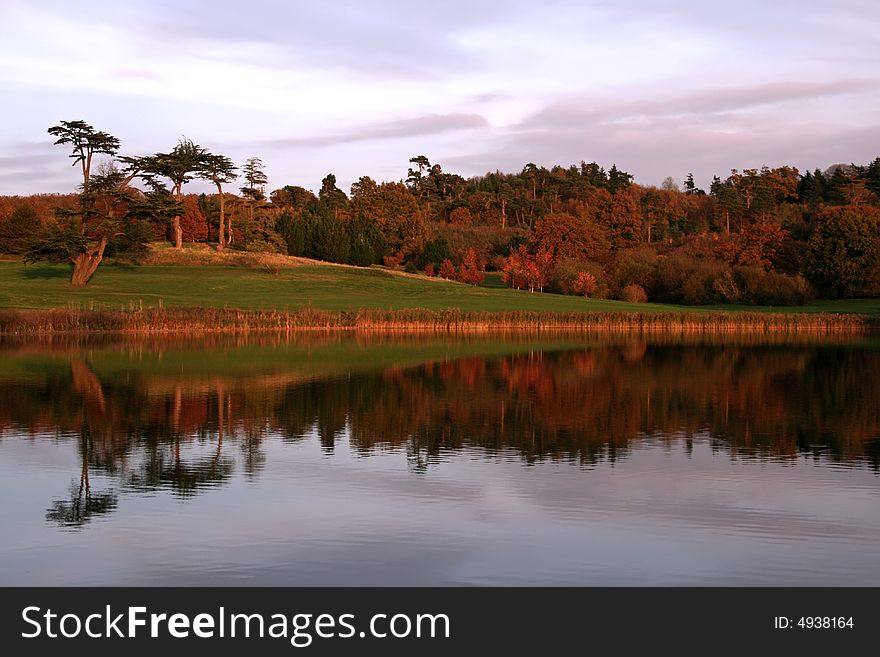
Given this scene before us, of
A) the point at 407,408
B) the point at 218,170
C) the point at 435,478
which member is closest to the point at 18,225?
the point at 218,170

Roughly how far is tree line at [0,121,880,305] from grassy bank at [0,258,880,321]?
10.9ft

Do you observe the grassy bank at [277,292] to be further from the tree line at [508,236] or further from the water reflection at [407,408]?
the water reflection at [407,408]

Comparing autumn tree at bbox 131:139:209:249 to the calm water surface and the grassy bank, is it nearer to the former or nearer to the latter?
the grassy bank

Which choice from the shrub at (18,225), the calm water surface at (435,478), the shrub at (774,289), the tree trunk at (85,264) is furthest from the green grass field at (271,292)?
the calm water surface at (435,478)

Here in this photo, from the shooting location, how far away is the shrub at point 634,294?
339 feet

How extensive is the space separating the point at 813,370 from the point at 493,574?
108 ft

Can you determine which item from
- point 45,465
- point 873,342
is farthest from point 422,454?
point 873,342

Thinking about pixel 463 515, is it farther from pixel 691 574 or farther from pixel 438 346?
pixel 438 346

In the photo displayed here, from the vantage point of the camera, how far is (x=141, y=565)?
1214 centimetres

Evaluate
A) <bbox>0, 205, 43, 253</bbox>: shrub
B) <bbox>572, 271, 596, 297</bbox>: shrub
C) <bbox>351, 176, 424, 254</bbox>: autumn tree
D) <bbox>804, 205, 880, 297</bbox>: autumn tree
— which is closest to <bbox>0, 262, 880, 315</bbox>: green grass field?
<bbox>804, 205, 880, 297</bbox>: autumn tree

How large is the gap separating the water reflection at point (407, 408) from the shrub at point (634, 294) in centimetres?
5524

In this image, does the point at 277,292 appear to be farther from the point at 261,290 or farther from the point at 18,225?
the point at 18,225

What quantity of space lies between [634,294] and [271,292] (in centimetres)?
3841

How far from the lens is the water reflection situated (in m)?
20.3
